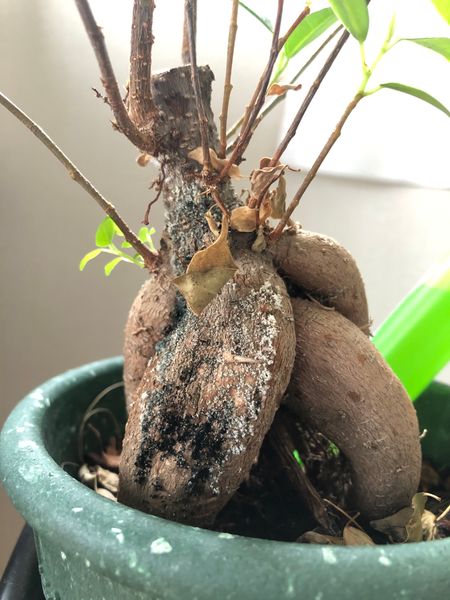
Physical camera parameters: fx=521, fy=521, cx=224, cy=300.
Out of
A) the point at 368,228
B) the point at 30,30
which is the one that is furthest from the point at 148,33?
the point at 368,228

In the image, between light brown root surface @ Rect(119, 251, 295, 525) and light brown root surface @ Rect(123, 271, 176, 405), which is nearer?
light brown root surface @ Rect(119, 251, 295, 525)

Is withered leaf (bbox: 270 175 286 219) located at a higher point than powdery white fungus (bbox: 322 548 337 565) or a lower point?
higher

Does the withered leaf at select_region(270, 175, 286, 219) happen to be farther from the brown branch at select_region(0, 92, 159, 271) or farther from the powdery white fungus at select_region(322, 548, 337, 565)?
the powdery white fungus at select_region(322, 548, 337, 565)

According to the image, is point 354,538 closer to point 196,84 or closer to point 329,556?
point 329,556

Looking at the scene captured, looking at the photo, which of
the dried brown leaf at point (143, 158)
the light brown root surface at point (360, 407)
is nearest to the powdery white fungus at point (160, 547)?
the light brown root surface at point (360, 407)

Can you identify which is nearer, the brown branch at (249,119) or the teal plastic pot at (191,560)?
the teal plastic pot at (191,560)

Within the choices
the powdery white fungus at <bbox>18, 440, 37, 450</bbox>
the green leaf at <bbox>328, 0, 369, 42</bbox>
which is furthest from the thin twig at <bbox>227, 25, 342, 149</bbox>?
the powdery white fungus at <bbox>18, 440, 37, 450</bbox>

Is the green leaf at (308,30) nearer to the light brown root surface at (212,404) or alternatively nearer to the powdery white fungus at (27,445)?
the light brown root surface at (212,404)
